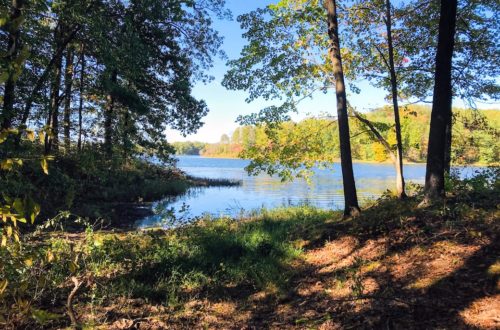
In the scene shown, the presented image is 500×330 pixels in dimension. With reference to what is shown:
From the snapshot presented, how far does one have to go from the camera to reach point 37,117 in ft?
44.8

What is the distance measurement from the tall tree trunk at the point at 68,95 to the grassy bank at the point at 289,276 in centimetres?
Answer: 979

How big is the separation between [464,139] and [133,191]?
15.9 meters

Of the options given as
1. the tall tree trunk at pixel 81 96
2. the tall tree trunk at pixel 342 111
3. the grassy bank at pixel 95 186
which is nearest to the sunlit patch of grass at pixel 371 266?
the tall tree trunk at pixel 342 111

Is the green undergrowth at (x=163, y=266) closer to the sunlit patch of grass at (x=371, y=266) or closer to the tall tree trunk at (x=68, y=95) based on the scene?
the sunlit patch of grass at (x=371, y=266)

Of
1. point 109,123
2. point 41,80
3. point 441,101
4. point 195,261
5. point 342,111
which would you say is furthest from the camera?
point 109,123

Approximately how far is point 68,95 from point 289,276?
1441 cm

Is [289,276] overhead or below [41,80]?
below

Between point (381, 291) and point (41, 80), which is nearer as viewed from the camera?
point (381, 291)

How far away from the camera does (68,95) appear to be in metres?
16.3

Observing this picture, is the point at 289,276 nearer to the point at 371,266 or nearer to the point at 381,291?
the point at 371,266

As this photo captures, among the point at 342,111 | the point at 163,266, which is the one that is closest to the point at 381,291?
the point at 163,266

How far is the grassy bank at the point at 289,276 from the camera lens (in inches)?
148

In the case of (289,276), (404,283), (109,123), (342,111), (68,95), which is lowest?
(289,276)

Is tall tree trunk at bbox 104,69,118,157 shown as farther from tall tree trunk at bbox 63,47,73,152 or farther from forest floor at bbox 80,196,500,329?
forest floor at bbox 80,196,500,329
